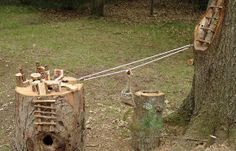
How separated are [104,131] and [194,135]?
1.37 m

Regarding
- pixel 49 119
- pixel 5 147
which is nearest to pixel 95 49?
pixel 5 147

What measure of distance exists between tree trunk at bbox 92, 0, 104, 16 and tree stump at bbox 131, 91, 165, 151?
11443 mm

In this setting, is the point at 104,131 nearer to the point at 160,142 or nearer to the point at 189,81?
the point at 160,142

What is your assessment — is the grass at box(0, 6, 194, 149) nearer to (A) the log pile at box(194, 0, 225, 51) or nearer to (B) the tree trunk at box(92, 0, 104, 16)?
(B) the tree trunk at box(92, 0, 104, 16)

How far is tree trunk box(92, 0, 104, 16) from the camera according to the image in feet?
54.0

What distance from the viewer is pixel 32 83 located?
4652 millimetres

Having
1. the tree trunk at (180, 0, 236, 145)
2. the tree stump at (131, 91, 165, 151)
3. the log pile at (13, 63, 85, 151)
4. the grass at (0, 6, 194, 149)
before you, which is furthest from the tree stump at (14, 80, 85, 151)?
the grass at (0, 6, 194, 149)

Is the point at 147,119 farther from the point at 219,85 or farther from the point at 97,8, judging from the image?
the point at 97,8

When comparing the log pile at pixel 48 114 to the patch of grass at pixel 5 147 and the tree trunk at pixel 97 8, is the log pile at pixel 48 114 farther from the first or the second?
the tree trunk at pixel 97 8

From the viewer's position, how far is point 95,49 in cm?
1145

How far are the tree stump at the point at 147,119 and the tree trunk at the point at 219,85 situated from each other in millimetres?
382

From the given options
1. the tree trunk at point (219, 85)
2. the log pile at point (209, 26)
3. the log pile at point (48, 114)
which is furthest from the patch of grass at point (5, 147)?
the log pile at point (209, 26)

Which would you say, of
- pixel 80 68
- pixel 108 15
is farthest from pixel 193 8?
pixel 80 68

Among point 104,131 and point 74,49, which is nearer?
point 104,131
